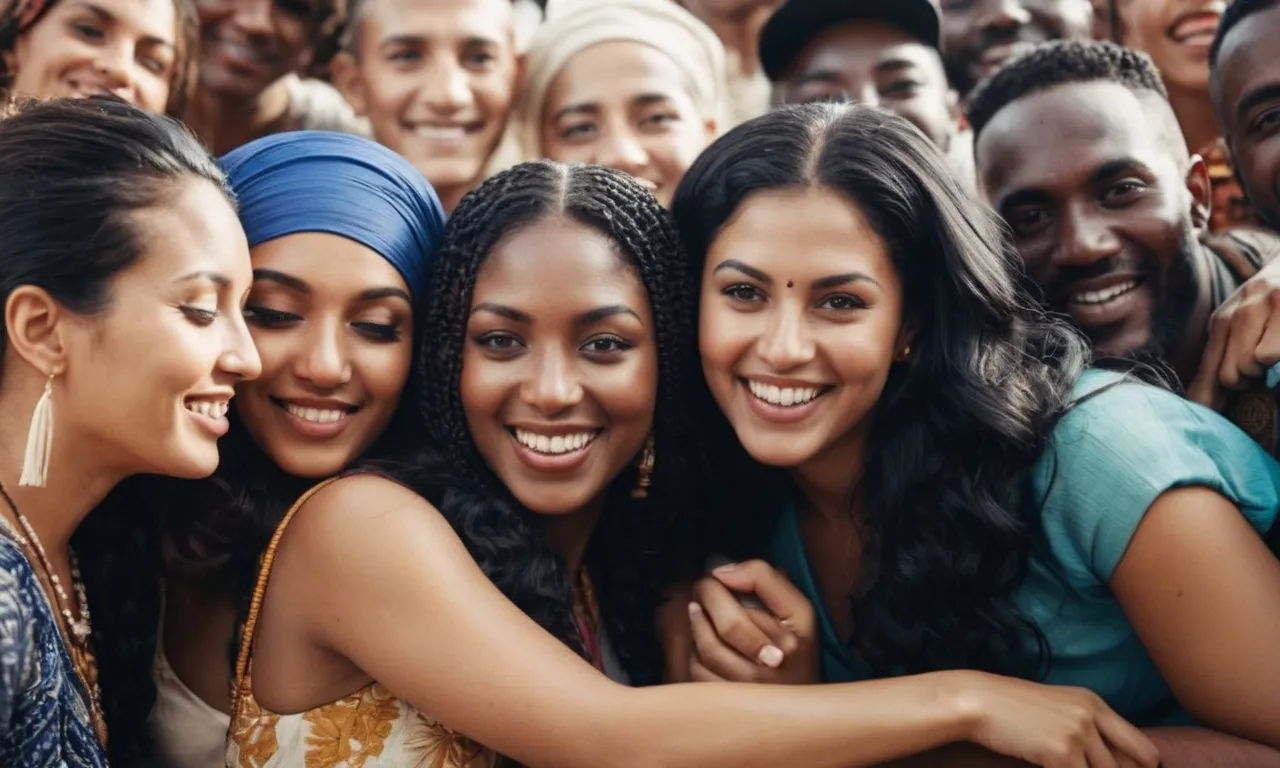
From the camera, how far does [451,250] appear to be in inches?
129

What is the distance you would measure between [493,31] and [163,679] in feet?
9.33

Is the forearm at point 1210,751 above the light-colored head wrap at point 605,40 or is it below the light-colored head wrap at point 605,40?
below

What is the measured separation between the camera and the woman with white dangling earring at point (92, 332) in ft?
8.90

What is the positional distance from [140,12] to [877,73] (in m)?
2.61

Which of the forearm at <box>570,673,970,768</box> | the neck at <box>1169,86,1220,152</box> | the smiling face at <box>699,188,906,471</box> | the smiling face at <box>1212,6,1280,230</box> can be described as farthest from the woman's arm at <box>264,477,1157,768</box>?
the neck at <box>1169,86,1220,152</box>

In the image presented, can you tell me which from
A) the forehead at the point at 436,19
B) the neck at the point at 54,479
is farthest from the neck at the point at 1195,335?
the neck at the point at 54,479

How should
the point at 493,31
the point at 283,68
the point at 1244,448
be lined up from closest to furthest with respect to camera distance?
1. the point at 1244,448
2. the point at 493,31
3. the point at 283,68

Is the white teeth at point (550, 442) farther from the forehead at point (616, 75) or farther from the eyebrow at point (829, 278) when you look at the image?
the forehead at point (616, 75)

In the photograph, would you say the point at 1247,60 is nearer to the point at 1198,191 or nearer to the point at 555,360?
the point at 1198,191

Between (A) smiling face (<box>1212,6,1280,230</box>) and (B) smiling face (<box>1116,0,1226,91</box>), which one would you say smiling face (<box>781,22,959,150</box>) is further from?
(A) smiling face (<box>1212,6,1280,230</box>)

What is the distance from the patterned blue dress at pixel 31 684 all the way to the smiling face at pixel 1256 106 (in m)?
3.28

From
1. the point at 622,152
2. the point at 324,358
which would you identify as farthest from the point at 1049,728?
the point at 622,152

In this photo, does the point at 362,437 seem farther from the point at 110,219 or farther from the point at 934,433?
the point at 934,433

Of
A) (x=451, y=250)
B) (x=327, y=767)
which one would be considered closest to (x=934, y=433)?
(x=451, y=250)
